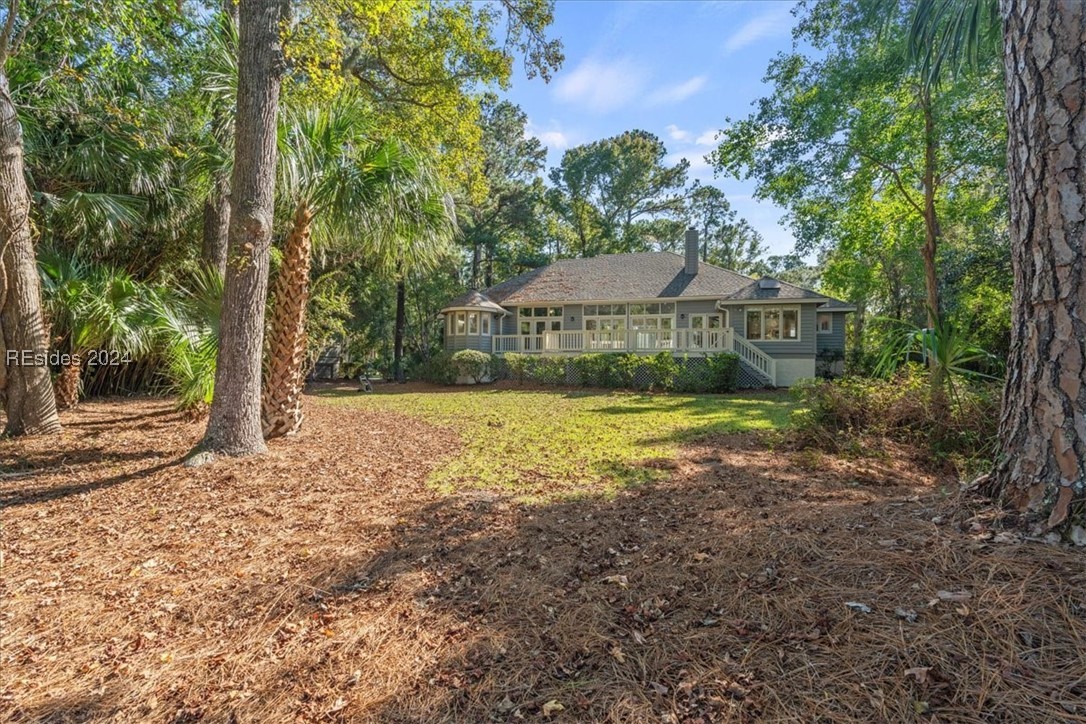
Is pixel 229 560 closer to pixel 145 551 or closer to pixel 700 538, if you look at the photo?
pixel 145 551

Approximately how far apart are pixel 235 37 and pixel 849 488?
25.6 ft

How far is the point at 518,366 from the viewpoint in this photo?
1795cm

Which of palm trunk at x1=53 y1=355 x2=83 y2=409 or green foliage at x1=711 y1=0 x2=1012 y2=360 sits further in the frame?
green foliage at x1=711 y1=0 x2=1012 y2=360

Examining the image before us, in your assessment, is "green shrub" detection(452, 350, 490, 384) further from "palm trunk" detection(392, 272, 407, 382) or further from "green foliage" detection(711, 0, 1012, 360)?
"green foliage" detection(711, 0, 1012, 360)

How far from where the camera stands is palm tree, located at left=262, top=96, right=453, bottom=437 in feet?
18.7

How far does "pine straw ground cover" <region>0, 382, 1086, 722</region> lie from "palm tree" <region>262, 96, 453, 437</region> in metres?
2.65

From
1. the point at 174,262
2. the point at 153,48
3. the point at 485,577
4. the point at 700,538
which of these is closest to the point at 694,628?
the point at 700,538

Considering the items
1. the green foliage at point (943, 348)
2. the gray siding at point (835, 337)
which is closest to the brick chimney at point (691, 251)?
the gray siding at point (835, 337)

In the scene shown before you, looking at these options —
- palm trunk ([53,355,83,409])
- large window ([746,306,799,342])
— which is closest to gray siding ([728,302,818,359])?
large window ([746,306,799,342])

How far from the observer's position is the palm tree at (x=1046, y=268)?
198cm

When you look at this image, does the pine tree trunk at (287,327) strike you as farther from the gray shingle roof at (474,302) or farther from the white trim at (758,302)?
the white trim at (758,302)

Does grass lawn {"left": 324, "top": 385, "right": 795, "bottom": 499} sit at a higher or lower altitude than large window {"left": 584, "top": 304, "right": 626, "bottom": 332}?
lower

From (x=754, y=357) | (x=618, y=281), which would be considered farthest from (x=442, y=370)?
(x=754, y=357)

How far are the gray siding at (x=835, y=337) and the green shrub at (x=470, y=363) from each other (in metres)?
13.4
